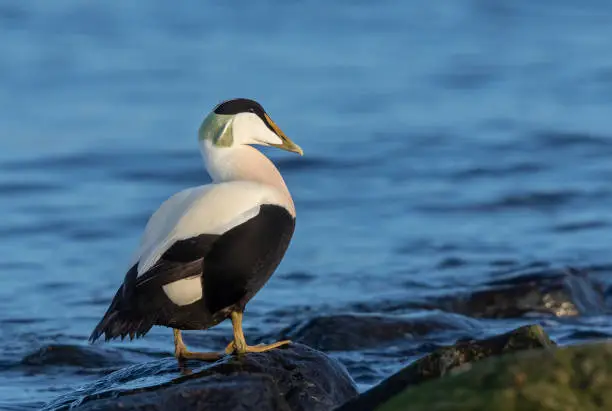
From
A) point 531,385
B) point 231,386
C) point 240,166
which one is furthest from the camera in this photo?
point 240,166

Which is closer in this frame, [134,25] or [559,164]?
[559,164]

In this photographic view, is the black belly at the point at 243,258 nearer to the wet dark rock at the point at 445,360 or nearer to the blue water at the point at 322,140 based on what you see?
the wet dark rock at the point at 445,360

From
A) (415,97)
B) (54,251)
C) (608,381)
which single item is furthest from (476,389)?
(415,97)

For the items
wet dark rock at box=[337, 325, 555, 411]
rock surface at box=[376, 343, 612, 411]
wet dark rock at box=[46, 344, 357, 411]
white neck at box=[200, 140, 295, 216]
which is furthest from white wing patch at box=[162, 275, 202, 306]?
rock surface at box=[376, 343, 612, 411]

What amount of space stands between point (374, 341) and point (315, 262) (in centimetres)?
231

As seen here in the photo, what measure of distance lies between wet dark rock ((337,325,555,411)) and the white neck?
1.01 meters

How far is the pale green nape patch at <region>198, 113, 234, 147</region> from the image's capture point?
521 cm

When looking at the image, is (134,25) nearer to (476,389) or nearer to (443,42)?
(443,42)

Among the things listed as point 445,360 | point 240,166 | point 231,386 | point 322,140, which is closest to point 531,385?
point 445,360

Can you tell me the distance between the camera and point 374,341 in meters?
7.17

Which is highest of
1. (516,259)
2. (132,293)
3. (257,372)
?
(132,293)

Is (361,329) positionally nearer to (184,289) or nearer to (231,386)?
(184,289)

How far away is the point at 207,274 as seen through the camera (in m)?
4.94

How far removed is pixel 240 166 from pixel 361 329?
2277 mm
